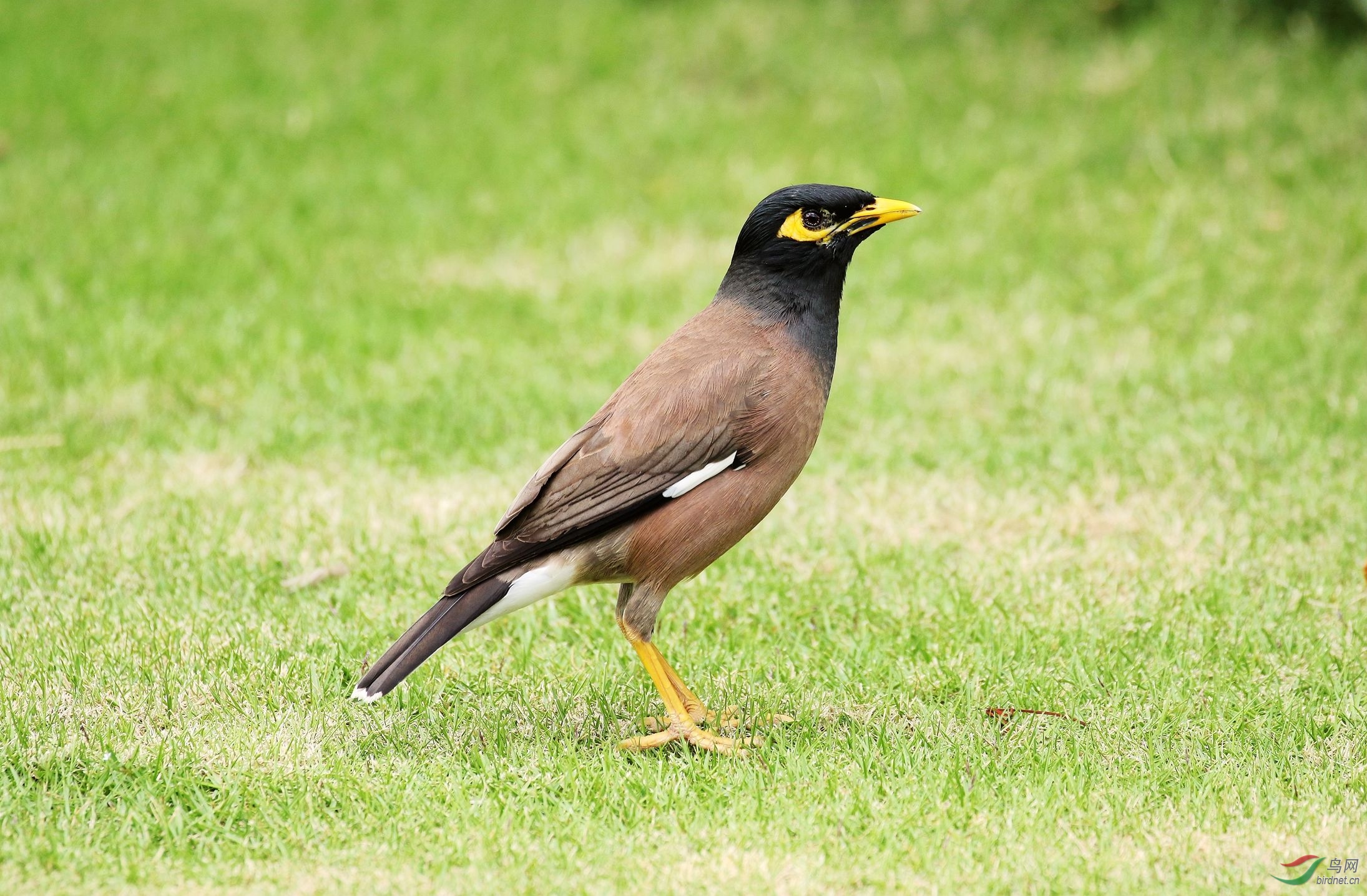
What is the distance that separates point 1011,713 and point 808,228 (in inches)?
60.8

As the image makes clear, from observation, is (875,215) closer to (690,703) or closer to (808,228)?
(808,228)

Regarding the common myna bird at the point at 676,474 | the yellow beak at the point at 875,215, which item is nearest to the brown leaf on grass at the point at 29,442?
the common myna bird at the point at 676,474

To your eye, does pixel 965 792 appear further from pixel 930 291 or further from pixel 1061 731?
pixel 930 291

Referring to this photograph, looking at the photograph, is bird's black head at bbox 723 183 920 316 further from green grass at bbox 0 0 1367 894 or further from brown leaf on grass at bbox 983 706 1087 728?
brown leaf on grass at bbox 983 706 1087 728

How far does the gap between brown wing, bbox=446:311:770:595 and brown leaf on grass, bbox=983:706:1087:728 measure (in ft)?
3.46

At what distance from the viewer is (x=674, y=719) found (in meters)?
4.35

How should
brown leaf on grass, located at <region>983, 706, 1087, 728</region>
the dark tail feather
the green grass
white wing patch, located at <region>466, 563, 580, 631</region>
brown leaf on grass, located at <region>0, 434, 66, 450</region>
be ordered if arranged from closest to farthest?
the green grass → the dark tail feather → white wing patch, located at <region>466, 563, 580, 631</region> → brown leaf on grass, located at <region>983, 706, 1087, 728</region> → brown leaf on grass, located at <region>0, 434, 66, 450</region>

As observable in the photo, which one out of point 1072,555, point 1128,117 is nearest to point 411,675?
point 1072,555

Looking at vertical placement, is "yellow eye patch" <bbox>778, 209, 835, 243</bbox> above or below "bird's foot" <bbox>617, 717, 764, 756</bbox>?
above

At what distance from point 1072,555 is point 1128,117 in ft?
17.8

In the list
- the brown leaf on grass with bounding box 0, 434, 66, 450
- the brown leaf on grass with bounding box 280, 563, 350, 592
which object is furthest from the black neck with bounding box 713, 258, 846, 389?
the brown leaf on grass with bounding box 0, 434, 66, 450

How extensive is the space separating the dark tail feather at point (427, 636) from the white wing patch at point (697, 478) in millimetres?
523

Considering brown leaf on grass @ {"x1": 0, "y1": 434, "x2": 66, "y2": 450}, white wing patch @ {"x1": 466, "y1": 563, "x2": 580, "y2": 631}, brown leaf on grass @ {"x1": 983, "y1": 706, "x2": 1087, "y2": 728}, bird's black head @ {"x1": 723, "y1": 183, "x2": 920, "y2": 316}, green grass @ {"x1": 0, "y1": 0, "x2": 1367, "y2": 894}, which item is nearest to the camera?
green grass @ {"x1": 0, "y1": 0, "x2": 1367, "y2": 894}

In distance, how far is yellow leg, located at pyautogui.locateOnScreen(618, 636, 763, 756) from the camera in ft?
14.0
